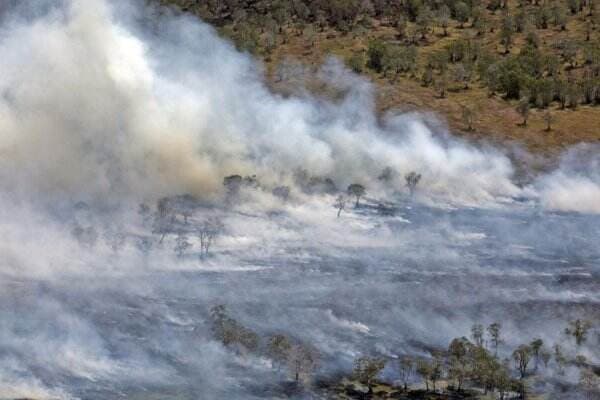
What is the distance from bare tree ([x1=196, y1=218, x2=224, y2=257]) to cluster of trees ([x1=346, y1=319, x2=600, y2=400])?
92.0 ft

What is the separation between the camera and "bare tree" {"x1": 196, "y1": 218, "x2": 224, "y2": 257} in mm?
92250

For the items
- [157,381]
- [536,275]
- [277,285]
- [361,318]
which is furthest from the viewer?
[536,275]

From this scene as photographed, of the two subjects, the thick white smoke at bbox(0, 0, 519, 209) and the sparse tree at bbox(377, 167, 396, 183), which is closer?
the thick white smoke at bbox(0, 0, 519, 209)

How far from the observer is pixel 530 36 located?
584ft

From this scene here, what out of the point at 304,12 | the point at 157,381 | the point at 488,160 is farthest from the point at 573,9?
the point at 157,381

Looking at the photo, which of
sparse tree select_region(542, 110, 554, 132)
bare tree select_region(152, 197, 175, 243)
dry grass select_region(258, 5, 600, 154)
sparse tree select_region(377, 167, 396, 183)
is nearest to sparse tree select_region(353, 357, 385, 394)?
bare tree select_region(152, 197, 175, 243)

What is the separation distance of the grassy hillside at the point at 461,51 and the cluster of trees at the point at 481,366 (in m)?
67.2

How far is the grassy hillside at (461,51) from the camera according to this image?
5709 inches

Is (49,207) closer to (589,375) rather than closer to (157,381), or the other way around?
(157,381)

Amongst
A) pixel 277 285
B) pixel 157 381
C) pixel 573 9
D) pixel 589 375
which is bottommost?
pixel 157 381

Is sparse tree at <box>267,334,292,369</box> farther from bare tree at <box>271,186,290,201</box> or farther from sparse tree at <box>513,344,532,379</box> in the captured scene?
bare tree at <box>271,186,290,201</box>

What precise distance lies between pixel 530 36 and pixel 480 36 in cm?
963

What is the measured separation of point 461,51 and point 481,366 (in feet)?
370

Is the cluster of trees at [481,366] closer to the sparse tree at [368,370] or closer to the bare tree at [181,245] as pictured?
the sparse tree at [368,370]
